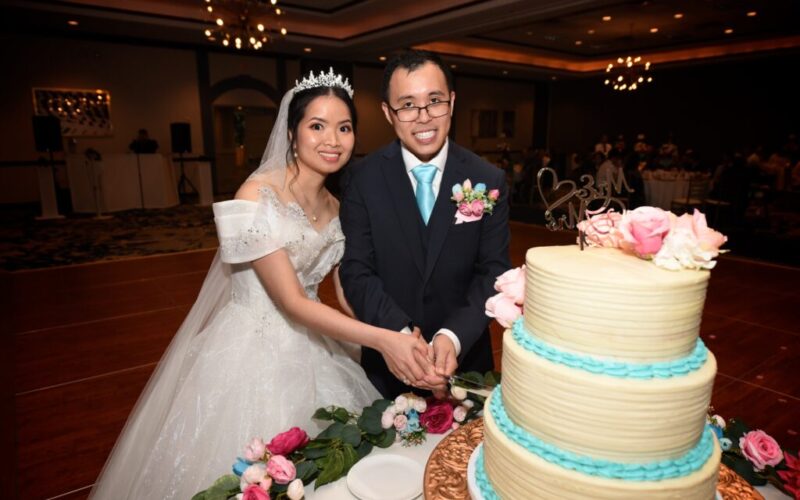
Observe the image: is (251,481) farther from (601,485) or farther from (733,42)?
(733,42)

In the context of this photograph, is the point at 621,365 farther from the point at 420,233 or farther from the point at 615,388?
the point at 420,233

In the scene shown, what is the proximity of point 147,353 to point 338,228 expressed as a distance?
2.87 m

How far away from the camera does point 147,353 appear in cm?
423

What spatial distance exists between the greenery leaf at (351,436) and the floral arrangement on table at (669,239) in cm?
85

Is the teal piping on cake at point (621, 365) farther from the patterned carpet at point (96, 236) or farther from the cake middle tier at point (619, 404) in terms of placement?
the patterned carpet at point (96, 236)

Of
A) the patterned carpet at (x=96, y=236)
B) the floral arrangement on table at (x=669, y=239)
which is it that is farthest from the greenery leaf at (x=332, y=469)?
the patterned carpet at (x=96, y=236)

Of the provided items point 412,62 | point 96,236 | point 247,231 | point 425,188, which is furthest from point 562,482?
point 96,236

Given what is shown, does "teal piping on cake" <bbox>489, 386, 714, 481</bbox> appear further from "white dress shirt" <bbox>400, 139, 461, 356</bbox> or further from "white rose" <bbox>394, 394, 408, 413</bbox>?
"white dress shirt" <bbox>400, 139, 461, 356</bbox>

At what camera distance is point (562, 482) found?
0.84 meters

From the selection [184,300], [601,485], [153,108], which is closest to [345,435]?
[601,485]

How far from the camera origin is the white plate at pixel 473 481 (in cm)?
100

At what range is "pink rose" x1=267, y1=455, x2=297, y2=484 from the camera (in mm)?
1195

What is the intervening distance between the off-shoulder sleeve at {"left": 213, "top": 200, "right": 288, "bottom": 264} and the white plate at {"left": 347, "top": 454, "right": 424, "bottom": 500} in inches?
36.0

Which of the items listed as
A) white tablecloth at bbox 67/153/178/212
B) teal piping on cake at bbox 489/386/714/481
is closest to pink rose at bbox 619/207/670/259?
teal piping on cake at bbox 489/386/714/481
